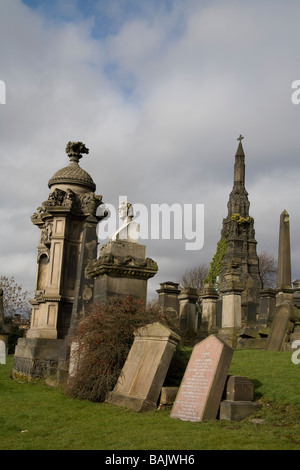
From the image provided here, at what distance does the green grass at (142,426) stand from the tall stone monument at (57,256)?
10.7 feet

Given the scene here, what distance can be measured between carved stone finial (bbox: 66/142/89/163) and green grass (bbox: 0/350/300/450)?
347 inches

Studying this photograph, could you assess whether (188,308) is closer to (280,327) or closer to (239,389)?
(280,327)

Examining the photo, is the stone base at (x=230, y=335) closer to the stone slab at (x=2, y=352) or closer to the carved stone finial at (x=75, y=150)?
the stone slab at (x=2, y=352)

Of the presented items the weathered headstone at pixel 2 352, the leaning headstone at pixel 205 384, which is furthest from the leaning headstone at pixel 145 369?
the weathered headstone at pixel 2 352

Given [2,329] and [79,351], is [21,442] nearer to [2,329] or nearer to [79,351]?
[79,351]

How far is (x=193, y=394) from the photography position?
684cm


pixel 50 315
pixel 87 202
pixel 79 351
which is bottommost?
pixel 79 351

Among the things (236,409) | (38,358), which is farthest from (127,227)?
(236,409)

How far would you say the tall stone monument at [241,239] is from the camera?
2414 inches

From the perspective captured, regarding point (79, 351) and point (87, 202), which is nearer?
point (79, 351)

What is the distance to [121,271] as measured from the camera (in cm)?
1014

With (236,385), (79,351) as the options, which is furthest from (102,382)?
(236,385)

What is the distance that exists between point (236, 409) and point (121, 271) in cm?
440
